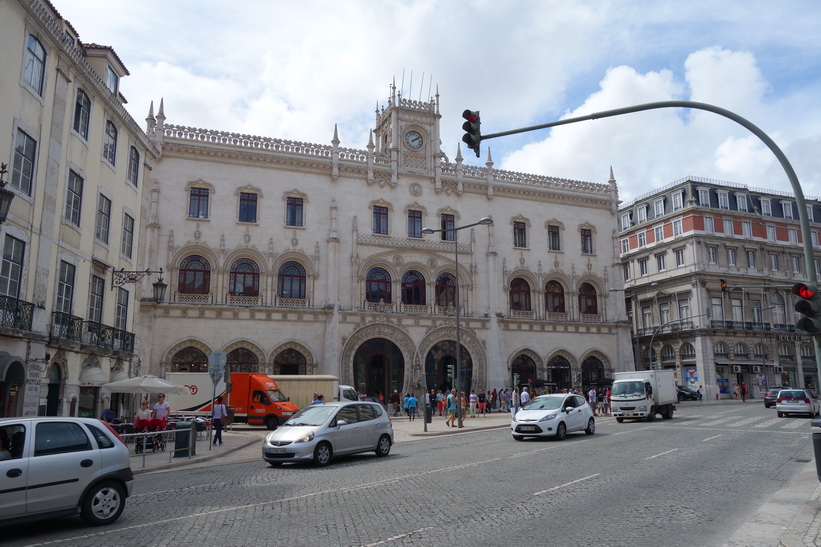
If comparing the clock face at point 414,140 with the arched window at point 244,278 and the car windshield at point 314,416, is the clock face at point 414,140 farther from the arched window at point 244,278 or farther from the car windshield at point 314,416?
the car windshield at point 314,416

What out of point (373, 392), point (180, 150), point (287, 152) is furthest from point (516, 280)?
point (180, 150)

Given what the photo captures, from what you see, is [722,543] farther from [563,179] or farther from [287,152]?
[563,179]

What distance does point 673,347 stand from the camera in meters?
57.6

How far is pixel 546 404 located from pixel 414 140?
27235 mm

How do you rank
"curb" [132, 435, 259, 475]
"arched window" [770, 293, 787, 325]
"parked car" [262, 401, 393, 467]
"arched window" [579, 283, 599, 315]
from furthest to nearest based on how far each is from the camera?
"arched window" [770, 293, 787, 325] < "arched window" [579, 283, 599, 315] < "curb" [132, 435, 259, 475] < "parked car" [262, 401, 393, 467]

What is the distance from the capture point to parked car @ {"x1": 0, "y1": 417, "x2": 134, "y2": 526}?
8.09 metres

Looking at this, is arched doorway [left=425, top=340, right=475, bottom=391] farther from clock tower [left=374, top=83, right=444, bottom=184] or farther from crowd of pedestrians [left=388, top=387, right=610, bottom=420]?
clock tower [left=374, top=83, right=444, bottom=184]

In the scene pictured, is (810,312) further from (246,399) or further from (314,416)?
(246,399)

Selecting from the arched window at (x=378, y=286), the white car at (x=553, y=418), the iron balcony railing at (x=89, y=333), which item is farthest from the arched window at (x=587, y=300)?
the iron balcony railing at (x=89, y=333)

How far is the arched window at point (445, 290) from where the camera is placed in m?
43.3

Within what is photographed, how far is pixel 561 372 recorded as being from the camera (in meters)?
46.4

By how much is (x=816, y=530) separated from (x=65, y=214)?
69.3ft

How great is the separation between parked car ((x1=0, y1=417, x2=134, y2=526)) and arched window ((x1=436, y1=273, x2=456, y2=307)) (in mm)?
34322

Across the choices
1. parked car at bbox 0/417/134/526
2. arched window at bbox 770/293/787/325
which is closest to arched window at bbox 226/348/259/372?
parked car at bbox 0/417/134/526
